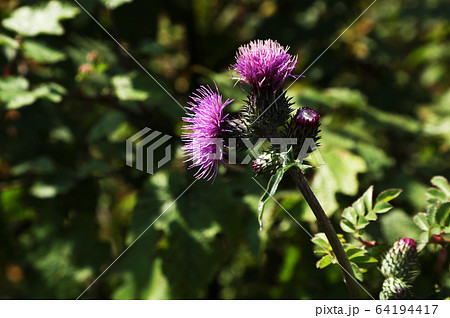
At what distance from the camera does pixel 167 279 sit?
2291mm

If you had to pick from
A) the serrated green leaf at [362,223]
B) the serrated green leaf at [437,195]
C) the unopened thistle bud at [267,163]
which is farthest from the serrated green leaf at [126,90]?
the serrated green leaf at [437,195]

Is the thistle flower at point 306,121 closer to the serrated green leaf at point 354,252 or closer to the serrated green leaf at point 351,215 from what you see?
the serrated green leaf at point 351,215

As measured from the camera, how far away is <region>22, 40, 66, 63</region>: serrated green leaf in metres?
2.44

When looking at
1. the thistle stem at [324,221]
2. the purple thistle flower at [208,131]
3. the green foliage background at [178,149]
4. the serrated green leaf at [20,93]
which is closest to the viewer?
the thistle stem at [324,221]

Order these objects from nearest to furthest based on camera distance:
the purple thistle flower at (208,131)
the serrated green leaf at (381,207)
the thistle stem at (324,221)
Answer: the thistle stem at (324,221) < the serrated green leaf at (381,207) < the purple thistle flower at (208,131)

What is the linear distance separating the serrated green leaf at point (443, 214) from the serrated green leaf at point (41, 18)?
213cm

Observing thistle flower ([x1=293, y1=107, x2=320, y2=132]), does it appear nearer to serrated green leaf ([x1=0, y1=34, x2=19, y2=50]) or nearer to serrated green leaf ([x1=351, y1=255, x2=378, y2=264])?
serrated green leaf ([x1=351, y1=255, x2=378, y2=264])

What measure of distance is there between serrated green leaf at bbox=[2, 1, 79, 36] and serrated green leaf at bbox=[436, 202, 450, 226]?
6.99 ft

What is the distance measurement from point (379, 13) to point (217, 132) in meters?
3.18

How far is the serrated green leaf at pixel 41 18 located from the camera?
2.34 m

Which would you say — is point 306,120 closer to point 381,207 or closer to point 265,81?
point 265,81

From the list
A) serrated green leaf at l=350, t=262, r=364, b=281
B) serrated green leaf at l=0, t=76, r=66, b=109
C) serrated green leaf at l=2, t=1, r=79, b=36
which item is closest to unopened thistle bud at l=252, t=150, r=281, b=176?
serrated green leaf at l=350, t=262, r=364, b=281

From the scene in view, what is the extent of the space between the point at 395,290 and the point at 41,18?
2.36 m

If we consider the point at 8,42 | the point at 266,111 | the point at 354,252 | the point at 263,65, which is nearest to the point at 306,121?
the point at 266,111
